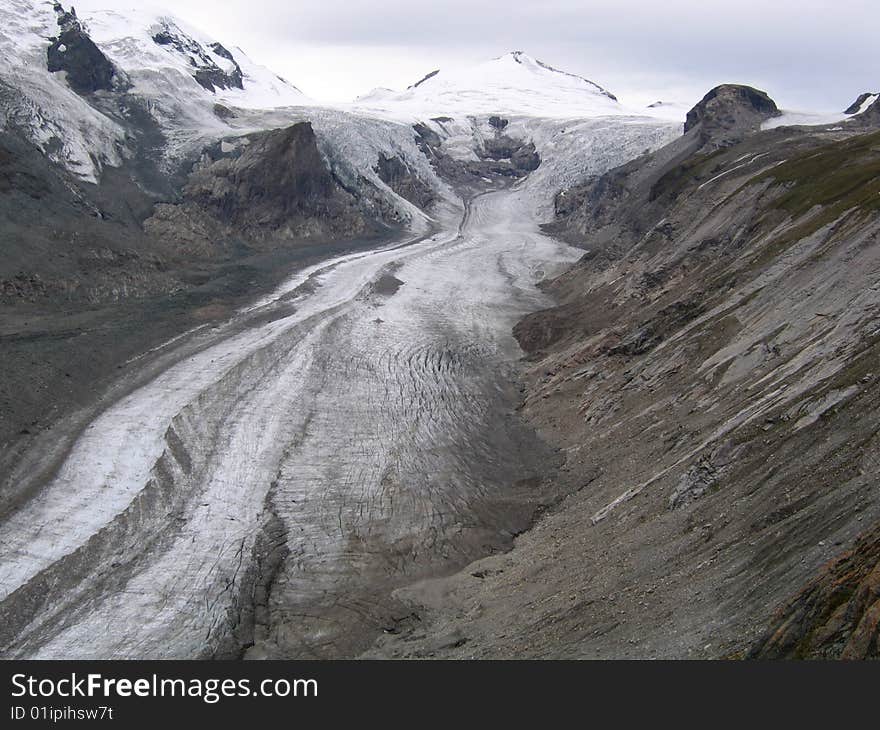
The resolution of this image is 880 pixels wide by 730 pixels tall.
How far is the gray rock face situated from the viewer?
7175cm

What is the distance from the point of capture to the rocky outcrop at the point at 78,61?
7544 centimetres

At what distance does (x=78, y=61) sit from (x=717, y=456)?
248ft

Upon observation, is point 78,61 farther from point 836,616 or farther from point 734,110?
point 836,616

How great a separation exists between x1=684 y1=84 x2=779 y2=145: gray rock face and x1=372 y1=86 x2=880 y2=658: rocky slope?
3477 centimetres

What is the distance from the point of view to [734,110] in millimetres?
74062

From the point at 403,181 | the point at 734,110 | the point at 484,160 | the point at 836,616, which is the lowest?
the point at 403,181

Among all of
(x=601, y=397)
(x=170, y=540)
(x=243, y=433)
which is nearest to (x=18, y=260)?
(x=243, y=433)

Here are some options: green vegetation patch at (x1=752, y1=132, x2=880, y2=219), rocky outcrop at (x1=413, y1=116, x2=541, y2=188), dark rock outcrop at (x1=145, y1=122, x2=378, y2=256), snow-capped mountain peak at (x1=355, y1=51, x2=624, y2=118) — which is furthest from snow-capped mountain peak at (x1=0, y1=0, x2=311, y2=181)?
green vegetation patch at (x1=752, y1=132, x2=880, y2=219)

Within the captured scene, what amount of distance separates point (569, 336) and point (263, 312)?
47.7 ft

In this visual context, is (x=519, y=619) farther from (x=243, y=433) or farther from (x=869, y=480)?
(x=243, y=433)

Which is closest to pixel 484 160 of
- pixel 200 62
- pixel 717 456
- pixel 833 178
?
pixel 200 62

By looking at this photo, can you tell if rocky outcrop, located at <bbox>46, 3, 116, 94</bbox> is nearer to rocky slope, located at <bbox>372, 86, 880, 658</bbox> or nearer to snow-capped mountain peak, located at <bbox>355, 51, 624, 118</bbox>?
snow-capped mountain peak, located at <bbox>355, 51, 624, 118</bbox>

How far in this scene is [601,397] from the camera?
27531 millimetres

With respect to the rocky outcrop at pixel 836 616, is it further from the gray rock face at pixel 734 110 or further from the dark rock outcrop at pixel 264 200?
the gray rock face at pixel 734 110
